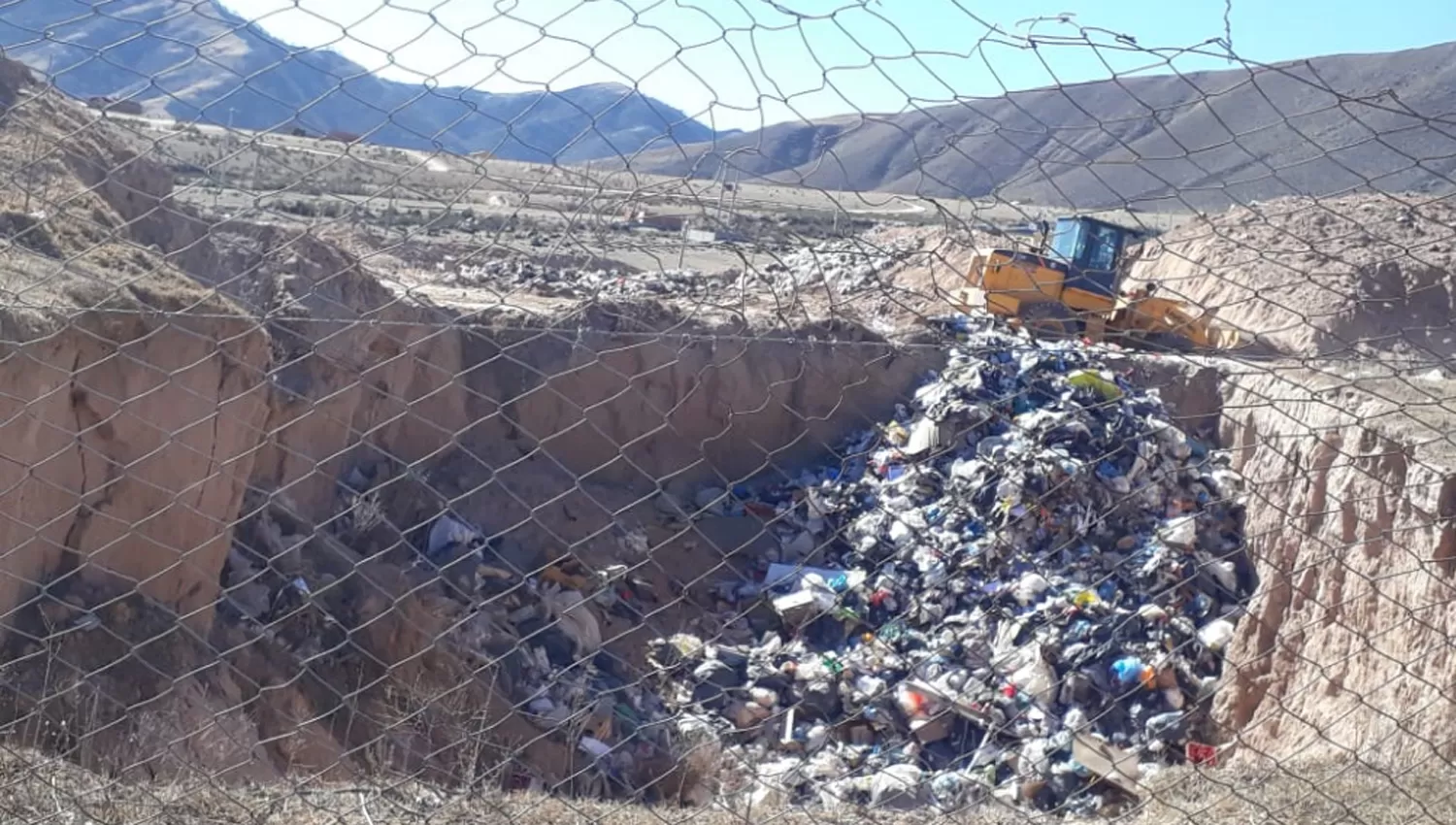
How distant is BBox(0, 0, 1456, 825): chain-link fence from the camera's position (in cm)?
186

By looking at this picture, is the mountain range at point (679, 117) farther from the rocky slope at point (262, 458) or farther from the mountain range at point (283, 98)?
the rocky slope at point (262, 458)

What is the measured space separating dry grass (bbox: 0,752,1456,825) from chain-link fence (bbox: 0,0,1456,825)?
1 cm

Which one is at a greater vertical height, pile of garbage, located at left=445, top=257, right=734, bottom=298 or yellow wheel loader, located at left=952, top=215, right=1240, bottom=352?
yellow wheel loader, located at left=952, top=215, right=1240, bottom=352

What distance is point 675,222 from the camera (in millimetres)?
2051

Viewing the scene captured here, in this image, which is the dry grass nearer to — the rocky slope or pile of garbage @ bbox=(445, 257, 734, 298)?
the rocky slope

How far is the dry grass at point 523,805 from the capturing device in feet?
6.00

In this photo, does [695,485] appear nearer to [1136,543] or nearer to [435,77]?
[1136,543]

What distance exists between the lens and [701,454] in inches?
114

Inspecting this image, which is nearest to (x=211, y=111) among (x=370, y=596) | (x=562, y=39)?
(x=562, y=39)

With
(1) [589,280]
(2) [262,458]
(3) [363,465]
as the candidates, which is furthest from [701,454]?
(3) [363,465]

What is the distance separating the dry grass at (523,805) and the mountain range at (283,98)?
102cm

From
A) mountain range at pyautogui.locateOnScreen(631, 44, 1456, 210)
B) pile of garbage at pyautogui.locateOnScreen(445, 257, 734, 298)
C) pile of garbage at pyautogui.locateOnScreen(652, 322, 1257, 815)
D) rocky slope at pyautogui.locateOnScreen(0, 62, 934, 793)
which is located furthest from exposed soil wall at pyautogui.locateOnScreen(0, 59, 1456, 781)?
pile of garbage at pyautogui.locateOnScreen(652, 322, 1257, 815)

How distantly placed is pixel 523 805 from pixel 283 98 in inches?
47.7

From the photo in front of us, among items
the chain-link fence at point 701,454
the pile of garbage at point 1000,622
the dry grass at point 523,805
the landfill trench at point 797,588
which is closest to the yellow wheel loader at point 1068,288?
the chain-link fence at point 701,454
